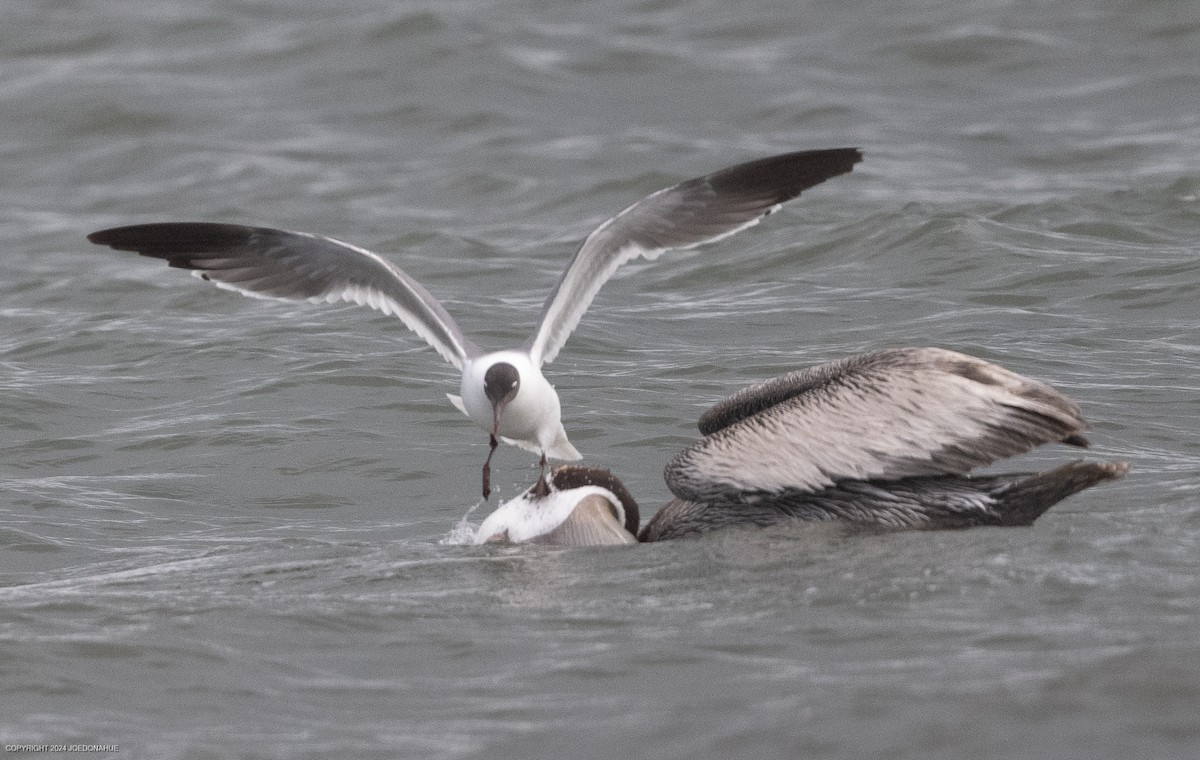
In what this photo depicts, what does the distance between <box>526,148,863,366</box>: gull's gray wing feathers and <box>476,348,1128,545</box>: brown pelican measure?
134 centimetres

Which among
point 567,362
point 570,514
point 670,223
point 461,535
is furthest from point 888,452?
point 567,362

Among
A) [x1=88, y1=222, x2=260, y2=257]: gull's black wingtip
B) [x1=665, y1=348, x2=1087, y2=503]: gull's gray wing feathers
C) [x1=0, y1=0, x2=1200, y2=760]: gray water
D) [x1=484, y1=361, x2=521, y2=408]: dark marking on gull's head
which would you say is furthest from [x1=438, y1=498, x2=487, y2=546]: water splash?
[x1=88, y1=222, x2=260, y2=257]: gull's black wingtip

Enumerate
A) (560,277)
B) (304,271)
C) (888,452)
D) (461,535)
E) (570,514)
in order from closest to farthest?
1. (888,452)
2. (570,514)
3. (461,535)
4. (560,277)
5. (304,271)

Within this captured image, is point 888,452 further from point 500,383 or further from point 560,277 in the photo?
point 560,277

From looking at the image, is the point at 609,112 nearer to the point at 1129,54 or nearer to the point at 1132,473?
the point at 1129,54

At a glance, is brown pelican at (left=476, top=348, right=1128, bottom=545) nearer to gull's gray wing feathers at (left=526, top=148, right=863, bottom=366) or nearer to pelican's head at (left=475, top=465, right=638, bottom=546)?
pelican's head at (left=475, top=465, right=638, bottom=546)

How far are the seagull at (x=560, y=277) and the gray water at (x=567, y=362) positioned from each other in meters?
0.76

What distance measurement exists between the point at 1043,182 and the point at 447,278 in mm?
4881

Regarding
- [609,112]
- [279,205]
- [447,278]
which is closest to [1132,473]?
[447,278]

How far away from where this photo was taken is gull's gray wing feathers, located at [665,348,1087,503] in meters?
6.49

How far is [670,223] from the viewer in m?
8.23

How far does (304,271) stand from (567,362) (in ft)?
9.63

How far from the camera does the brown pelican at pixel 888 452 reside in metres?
6.50

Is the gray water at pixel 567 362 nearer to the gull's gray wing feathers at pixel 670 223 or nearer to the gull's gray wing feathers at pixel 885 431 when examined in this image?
the gull's gray wing feathers at pixel 885 431
